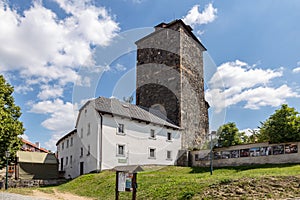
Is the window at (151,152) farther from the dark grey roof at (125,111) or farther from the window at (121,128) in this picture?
the window at (121,128)

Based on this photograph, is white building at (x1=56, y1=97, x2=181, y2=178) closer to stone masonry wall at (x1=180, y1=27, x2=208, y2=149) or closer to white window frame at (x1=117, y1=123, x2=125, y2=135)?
white window frame at (x1=117, y1=123, x2=125, y2=135)

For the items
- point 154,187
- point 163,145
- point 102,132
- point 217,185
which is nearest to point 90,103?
point 102,132

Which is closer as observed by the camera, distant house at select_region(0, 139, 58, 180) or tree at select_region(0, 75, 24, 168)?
tree at select_region(0, 75, 24, 168)

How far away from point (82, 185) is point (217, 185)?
41.4 ft

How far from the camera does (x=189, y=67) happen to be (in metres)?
39.7

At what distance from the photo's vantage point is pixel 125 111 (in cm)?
3070

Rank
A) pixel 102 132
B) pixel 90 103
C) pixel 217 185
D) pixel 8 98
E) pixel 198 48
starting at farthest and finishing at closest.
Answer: pixel 198 48, pixel 90 103, pixel 102 132, pixel 8 98, pixel 217 185

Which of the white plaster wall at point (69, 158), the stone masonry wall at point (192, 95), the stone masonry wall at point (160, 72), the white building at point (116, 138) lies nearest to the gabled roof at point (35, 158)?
the white plaster wall at point (69, 158)

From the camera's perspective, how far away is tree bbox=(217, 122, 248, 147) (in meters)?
32.4

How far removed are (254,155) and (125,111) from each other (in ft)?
43.3

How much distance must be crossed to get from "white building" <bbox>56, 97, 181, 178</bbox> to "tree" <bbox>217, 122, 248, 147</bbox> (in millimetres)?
4932

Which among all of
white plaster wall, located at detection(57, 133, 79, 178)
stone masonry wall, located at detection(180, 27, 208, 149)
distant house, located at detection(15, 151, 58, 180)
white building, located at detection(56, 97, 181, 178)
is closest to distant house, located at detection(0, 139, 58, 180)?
distant house, located at detection(15, 151, 58, 180)

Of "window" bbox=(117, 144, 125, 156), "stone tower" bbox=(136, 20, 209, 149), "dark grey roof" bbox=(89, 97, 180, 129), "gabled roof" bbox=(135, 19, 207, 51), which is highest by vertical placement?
"gabled roof" bbox=(135, 19, 207, 51)

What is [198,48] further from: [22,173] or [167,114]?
[22,173]
